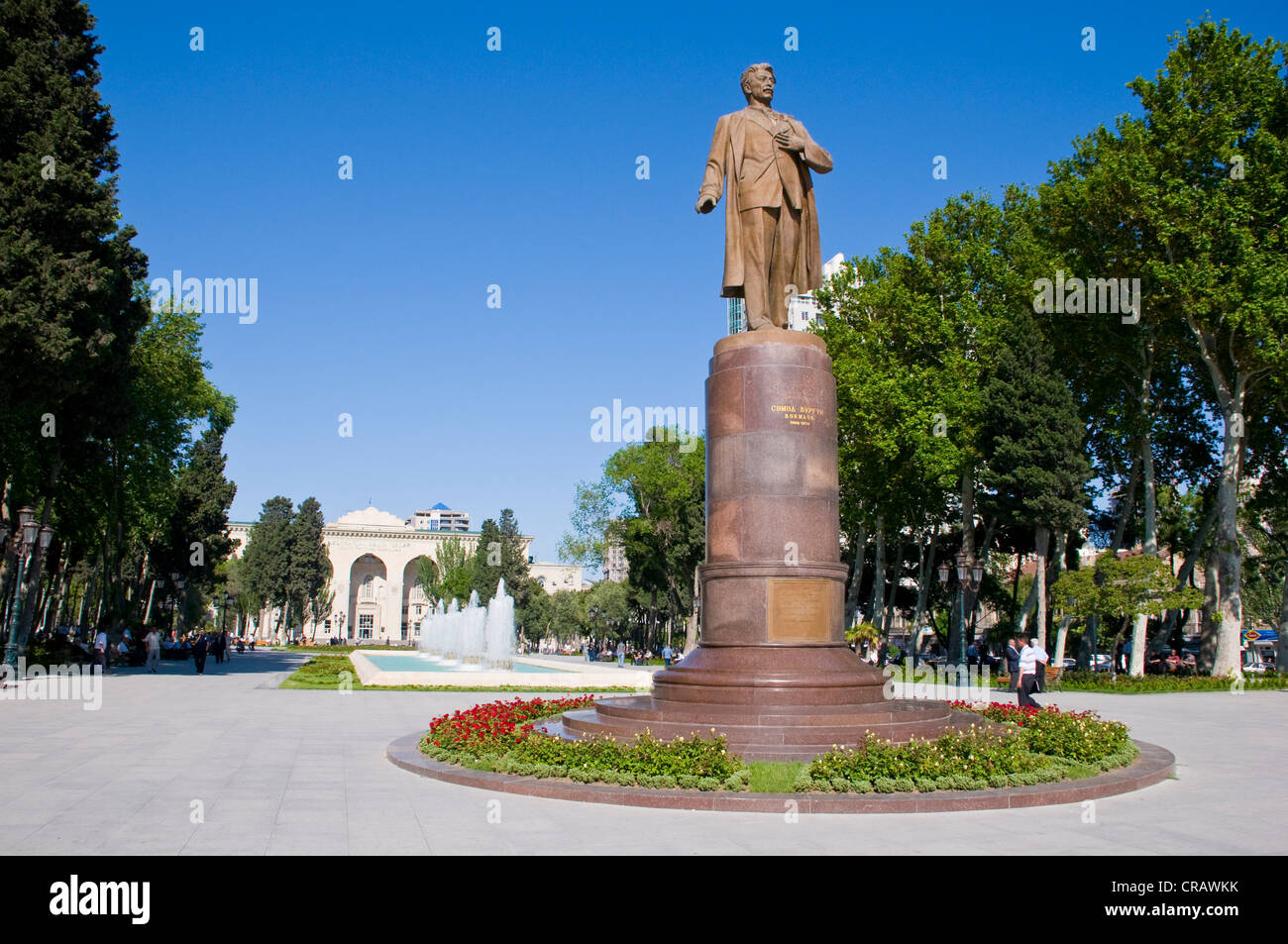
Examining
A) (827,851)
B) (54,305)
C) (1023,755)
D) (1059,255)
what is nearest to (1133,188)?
(1059,255)

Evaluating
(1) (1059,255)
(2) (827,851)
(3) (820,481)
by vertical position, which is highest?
(1) (1059,255)

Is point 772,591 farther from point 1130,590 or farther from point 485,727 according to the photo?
point 1130,590

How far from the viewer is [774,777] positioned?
30.0 ft

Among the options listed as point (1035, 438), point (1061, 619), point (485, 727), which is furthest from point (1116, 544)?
point (485, 727)

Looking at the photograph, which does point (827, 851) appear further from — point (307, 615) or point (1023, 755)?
point (307, 615)

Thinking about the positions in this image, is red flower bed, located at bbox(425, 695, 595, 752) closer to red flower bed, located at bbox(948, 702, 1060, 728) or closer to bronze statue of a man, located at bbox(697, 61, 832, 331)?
red flower bed, located at bbox(948, 702, 1060, 728)

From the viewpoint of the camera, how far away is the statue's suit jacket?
1360 cm

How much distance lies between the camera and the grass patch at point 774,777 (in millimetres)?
9055

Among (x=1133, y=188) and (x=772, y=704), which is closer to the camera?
(x=772, y=704)

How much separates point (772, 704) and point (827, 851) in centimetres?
373

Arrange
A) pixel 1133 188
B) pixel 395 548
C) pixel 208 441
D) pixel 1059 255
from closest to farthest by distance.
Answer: pixel 1133 188 < pixel 1059 255 < pixel 208 441 < pixel 395 548

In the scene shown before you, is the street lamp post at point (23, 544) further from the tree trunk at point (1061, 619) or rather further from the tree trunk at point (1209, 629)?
the tree trunk at point (1209, 629)

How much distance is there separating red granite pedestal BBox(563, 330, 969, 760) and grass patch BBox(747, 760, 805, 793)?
2.66 ft
